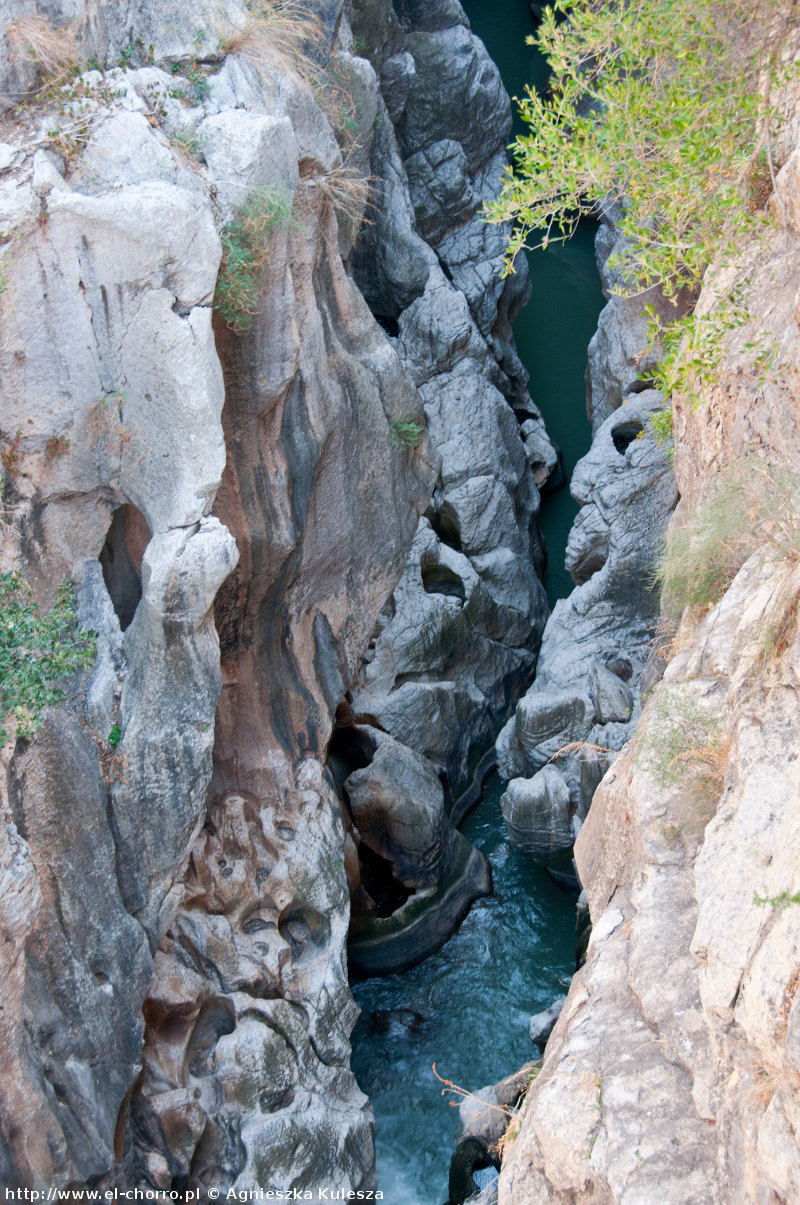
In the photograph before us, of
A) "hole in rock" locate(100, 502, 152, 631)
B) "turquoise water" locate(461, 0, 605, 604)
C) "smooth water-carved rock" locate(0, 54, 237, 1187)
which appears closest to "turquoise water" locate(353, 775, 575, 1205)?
"smooth water-carved rock" locate(0, 54, 237, 1187)

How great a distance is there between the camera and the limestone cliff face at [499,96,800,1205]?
3705mm

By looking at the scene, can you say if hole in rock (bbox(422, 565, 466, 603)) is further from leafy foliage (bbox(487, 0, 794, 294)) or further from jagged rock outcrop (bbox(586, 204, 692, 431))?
leafy foliage (bbox(487, 0, 794, 294))

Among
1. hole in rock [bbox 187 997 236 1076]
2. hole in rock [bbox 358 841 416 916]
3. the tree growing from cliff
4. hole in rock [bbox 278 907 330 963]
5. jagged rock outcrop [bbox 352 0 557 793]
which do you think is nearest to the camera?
the tree growing from cliff

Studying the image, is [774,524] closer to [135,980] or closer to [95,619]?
[95,619]

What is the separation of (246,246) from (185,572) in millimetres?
2771

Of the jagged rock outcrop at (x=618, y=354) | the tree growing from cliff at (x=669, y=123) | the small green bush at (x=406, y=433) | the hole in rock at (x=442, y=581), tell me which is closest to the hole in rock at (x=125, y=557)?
the small green bush at (x=406, y=433)

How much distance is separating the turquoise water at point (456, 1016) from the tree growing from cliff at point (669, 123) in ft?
27.2

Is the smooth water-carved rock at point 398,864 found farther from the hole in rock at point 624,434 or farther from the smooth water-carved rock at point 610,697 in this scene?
the hole in rock at point 624,434

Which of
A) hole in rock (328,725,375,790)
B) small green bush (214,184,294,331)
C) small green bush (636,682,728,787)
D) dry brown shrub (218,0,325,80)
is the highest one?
dry brown shrub (218,0,325,80)

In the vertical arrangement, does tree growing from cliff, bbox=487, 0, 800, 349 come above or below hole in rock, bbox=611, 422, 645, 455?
below

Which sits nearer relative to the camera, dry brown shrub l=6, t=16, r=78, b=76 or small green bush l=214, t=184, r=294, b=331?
dry brown shrub l=6, t=16, r=78, b=76

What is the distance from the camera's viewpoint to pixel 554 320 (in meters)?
23.2

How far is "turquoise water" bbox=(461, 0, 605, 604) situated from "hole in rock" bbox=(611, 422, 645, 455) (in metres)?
4.11

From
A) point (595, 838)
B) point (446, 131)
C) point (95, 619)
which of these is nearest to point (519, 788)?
point (595, 838)
